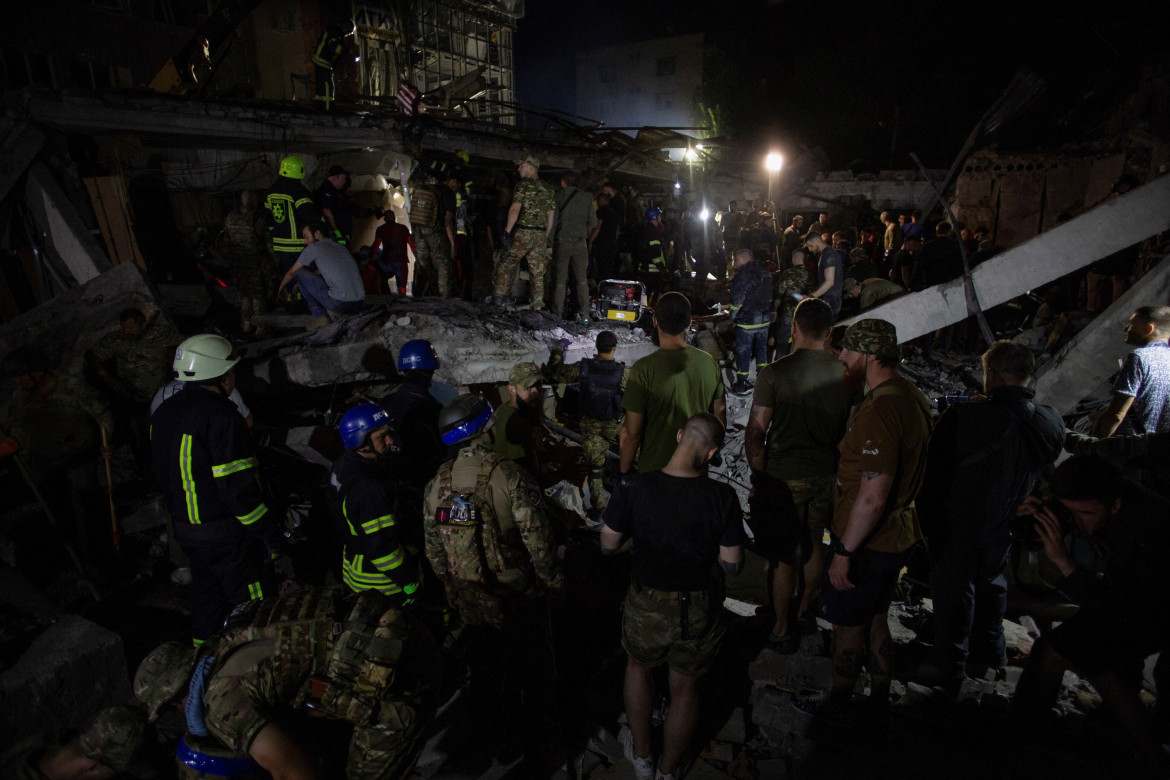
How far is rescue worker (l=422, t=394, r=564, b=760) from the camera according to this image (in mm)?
3029

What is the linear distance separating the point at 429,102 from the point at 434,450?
38.2ft

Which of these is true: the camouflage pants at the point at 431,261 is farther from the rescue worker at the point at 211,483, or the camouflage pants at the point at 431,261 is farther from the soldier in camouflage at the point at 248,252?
the rescue worker at the point at 211,483

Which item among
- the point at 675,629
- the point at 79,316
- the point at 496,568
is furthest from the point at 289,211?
the point at 675,629

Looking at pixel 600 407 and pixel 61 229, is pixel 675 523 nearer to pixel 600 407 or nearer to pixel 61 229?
pixel 600 407

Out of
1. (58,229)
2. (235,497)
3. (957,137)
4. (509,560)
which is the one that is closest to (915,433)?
(509,560)

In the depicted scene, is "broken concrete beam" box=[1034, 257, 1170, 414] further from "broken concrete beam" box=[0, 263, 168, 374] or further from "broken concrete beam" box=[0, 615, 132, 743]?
"broken concrete beam" box=[0, 263, 168, 374]

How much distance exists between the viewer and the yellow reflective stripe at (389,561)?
3.29 metres

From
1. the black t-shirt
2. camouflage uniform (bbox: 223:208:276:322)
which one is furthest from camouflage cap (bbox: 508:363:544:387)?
camouflage uniform (bbox: 223:208:276:322)

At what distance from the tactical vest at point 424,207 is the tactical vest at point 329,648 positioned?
23.0 ft

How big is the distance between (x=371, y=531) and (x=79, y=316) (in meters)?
5.70

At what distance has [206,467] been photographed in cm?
359

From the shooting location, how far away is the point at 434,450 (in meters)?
4.88

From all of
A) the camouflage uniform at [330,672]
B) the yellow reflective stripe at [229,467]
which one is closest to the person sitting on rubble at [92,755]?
the camouflage uniform at [330,672]

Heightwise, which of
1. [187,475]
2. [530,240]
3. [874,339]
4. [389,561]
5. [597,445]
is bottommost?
[597,445]
